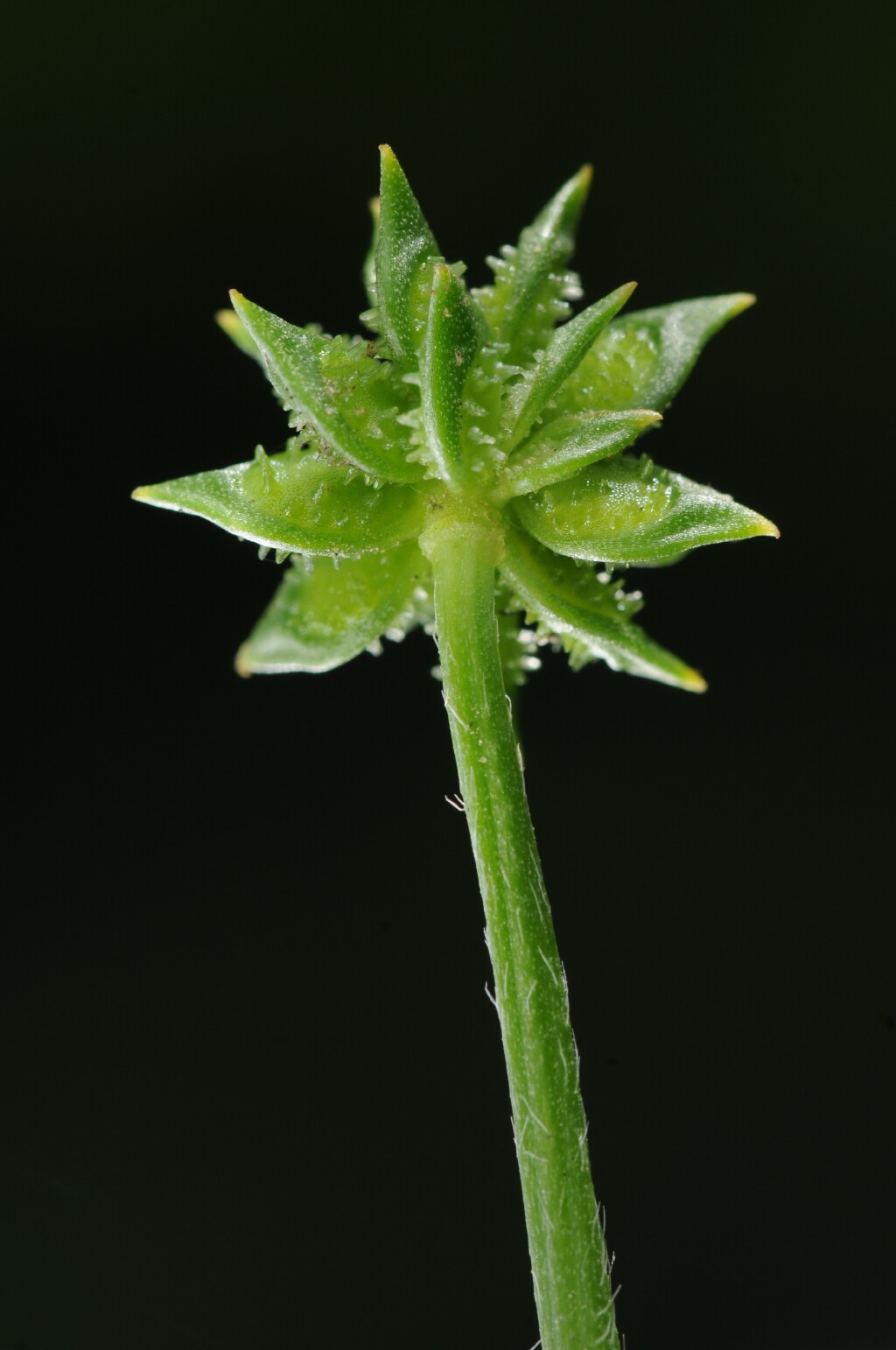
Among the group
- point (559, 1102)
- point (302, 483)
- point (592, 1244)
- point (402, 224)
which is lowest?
point (592, 1244)

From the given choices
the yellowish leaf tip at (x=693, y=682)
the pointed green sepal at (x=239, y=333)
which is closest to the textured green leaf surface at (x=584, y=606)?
the yellowish leaf tip at (x=693, y=682)

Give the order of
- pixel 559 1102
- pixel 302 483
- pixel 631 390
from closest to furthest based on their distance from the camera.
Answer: pixel 559 1102
pixel 302 483
pixel 631 390

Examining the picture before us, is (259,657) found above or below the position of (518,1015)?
above

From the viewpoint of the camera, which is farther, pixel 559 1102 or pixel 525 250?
pixel 525 250

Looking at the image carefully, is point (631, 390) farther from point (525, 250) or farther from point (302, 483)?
point (302, 483)

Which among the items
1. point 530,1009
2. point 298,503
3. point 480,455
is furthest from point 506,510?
point 530,1009

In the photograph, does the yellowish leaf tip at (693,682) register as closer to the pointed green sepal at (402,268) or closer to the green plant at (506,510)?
the green plant at (506,510)

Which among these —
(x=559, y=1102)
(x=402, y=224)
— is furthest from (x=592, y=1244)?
(x=402, y=224)
